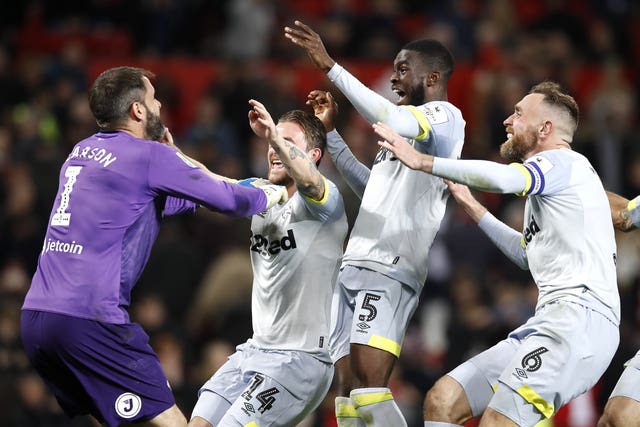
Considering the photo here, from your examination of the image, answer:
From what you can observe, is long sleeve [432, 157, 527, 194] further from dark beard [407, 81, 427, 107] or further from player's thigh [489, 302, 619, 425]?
dark beard [407, 81, 427, 107]

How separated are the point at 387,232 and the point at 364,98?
34.2 inches

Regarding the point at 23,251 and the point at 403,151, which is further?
the point at 23,251

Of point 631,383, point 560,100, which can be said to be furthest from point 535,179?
point 631,383

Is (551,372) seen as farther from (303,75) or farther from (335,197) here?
(303,75)

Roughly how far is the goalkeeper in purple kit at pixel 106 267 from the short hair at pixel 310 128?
890mm

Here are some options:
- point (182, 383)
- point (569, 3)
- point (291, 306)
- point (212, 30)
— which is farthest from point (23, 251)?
point (569, 3)

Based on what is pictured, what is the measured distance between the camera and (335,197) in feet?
23.6

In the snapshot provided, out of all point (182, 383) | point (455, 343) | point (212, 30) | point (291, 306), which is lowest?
point (182, 383)

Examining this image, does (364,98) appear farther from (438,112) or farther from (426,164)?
(426,164)

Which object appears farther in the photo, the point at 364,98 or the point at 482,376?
the point at 482,376

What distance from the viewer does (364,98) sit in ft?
22.5

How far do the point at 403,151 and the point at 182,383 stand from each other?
5.12 meters

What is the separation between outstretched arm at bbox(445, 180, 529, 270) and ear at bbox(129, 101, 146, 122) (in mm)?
2000

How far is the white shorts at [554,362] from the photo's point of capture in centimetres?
647
